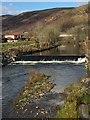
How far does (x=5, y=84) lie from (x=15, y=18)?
121773 mm

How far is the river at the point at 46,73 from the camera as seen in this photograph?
11466 mm

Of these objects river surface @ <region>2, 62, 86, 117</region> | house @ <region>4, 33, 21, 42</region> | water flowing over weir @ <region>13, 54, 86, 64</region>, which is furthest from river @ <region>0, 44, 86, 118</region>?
house @ <region>4, 33, 21, 42</region>

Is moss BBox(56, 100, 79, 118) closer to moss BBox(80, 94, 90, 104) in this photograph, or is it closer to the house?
moss BBox(80, 94, 90, 104)

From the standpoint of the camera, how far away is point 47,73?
712 inches

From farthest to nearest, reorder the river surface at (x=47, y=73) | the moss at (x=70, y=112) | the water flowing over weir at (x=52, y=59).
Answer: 1. the water flowing over weir at (x=52, y=59)
2. the river surface at (x=47, y=73)
3. the moss at (x=70, y=112)

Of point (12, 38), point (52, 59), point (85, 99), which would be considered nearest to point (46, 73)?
point (52, 59)

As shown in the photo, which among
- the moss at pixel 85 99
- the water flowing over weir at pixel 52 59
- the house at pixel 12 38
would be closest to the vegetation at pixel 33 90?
the moss at pixel 85 99

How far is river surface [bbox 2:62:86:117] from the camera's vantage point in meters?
12.5

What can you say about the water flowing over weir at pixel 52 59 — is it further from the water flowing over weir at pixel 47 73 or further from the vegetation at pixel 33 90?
the vegetation at pixel 33 90

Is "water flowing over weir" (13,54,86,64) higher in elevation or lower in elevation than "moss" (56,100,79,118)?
higher

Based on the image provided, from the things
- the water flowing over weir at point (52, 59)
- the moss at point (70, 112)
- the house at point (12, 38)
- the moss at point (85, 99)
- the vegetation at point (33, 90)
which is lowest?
the vegetation at point (33, 90)

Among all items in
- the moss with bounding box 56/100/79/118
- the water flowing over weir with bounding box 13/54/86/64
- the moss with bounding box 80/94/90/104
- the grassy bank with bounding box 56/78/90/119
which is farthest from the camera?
the water flowing over weir with bounding box 13/54/86/64

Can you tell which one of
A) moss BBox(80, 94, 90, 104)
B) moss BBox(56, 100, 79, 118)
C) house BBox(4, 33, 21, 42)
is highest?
house BBox(4, 33, 21, 42)

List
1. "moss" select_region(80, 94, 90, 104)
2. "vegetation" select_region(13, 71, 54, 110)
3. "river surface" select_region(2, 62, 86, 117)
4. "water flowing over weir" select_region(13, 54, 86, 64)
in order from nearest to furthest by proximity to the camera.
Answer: "moss" select_region(80, 94, 90, 104)
"vegetation" select_region(13, 71, 54, 110)
"river surface" select_region(2, 62, 86, 117)
"water flowing over weir" select_region(13, 54, 86, 64)
